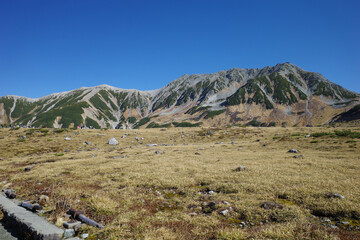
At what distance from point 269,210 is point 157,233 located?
5.72 metres

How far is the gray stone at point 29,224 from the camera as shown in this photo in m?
6.63

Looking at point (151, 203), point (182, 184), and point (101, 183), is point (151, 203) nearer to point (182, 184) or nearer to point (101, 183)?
point (182, 184)

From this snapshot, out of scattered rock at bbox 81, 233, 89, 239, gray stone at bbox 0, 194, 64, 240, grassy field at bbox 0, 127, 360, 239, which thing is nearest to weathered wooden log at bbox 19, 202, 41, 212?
gray stone at bbox 0, 194, 64, 240

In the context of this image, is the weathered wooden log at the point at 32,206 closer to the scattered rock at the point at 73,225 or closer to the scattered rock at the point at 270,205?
the scattered rock at the point at 73,225

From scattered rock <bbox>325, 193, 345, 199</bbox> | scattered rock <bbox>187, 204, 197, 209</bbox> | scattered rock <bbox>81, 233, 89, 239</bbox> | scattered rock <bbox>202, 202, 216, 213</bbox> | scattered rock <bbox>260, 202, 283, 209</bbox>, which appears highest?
scattered rock <bbox>325, 193, 345, 199</bbox>

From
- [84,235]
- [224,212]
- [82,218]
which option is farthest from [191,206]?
[82,218]

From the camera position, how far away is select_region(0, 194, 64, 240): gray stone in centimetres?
663

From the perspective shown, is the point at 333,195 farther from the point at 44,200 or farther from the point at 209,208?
the point at 44,200

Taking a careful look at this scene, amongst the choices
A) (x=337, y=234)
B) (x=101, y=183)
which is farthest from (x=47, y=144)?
(x=337, y=234)

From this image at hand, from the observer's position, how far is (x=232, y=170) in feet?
55.0

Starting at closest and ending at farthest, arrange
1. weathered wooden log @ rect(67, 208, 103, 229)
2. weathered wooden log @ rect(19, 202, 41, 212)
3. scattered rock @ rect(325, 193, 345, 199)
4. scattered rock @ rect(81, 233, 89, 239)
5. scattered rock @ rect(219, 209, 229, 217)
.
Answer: scattered rock @ rect(81, 233, 89, 239) → weathered wooden log @ rect(67, 208, 103, 229) → scattered rock @ rect(219, 209, 229, 217) → weathered wooden log @ rect(19, 202, 41, 212) → scattered rock @ rect(325, 193, 345, 199)

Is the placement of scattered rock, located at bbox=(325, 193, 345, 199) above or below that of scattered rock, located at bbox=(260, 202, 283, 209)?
above

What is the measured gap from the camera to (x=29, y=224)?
23.5ft

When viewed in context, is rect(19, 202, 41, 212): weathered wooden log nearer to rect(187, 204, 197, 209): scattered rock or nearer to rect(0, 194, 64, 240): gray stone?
rect(0, 194, 64, 240): gray stone
